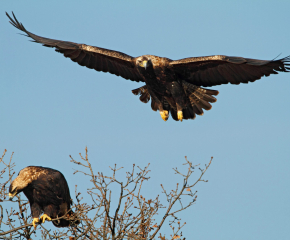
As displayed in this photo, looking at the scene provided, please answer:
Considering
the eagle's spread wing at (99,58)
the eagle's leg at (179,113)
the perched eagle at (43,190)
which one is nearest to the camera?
the perched eagle at (43,190)

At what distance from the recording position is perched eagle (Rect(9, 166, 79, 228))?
8.11 meters

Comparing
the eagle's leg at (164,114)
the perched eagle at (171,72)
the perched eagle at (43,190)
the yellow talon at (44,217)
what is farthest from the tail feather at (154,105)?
the yellow talon at (44,217)

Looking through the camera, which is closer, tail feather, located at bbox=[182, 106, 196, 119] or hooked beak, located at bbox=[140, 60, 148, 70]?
hooked beak, located at bbox=[140, 60, 148, 70]

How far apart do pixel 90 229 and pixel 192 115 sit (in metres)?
4.83

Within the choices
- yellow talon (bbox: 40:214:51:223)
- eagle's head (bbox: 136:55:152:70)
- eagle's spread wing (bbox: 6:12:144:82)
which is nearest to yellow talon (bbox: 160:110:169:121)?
eagle's spread wing (bbox: 6:12:144:82)

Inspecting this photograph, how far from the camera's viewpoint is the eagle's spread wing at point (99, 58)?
1004cm

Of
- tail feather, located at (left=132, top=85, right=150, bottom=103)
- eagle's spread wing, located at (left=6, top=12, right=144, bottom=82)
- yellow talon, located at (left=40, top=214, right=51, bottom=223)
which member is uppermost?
eagle's spread wing, located at (left=6, top=12, right=144, bottom=82)

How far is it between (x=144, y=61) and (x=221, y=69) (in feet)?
5.43

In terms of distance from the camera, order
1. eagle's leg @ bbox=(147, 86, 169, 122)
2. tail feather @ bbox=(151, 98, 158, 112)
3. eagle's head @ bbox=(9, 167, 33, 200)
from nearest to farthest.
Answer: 1. eagle's head @ bbox=(9, 167, 33, 200)
2. eagle's leg @ bbox=(147, 86, 169, 122)
3. tail feather @ bbox=(151, 98, 158, 112)

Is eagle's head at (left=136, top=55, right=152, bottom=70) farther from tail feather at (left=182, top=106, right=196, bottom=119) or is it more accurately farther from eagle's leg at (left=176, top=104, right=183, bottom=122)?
tail feather at (left=182, top=106, right=196, bottom=119)

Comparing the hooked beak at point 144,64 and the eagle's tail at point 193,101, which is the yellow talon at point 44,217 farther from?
the eagle's tail at point 193,101

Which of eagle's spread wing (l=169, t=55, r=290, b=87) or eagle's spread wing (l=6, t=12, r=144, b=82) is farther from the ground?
eagle's spread wing (l=6, t=12, r=144, b=82)

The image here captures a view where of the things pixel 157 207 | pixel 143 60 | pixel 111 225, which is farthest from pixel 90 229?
pixel 143 60

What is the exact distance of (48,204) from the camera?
8.30 m
